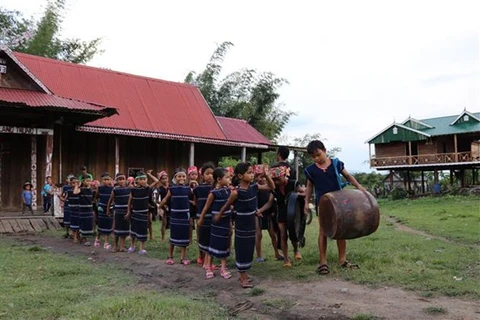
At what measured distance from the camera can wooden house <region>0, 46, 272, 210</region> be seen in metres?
13.9

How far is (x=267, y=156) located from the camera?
33.8m

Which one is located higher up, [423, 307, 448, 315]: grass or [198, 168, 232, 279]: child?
[198, 168, 232, 279]: child

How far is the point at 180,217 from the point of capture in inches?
287

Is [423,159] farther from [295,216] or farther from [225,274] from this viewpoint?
[225,274]

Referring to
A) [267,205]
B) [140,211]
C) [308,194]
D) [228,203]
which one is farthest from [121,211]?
[308,194]

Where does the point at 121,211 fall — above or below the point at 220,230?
above

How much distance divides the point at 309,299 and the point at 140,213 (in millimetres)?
4517

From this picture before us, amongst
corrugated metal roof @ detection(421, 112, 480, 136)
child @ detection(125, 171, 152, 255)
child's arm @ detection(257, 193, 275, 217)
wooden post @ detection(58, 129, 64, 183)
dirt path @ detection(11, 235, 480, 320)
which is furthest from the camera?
corrugated metal roof @ detection(421, 112, 480, 136)

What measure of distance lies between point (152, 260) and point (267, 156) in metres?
26.3

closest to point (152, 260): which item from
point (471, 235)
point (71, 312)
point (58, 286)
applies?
point (58, 286)

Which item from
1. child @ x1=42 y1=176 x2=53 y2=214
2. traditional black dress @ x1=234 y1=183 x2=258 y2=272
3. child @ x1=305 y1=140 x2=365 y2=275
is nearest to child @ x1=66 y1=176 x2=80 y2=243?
child @ x1=42 y1=176 x2=53 y2=214

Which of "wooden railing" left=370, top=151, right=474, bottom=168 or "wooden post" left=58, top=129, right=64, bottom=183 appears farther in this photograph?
"wooden railing" left=370, top=151, right=474, bottom=168

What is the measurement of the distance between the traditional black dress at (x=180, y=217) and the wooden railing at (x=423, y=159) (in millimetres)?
25913

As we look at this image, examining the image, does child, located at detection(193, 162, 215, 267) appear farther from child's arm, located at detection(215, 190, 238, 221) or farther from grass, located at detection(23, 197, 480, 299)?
child's arm, located at detection(215, 190, 238, 221)
